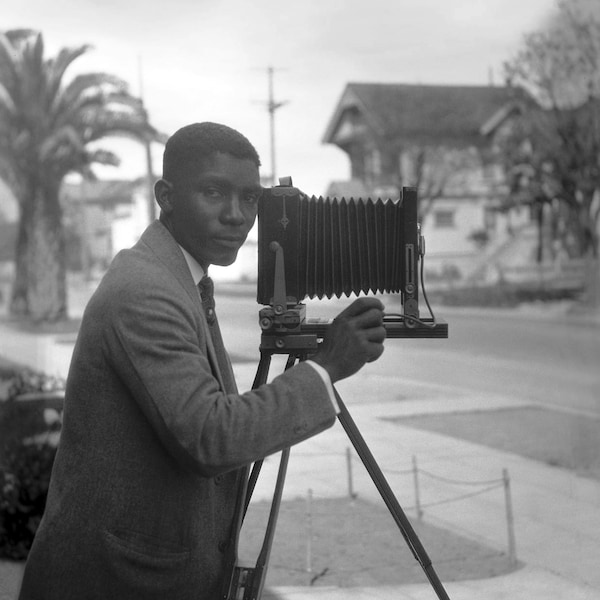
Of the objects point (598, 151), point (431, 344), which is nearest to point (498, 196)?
point (598, 151)

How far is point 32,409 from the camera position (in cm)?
445

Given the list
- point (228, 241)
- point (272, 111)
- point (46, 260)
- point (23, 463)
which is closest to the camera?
point (228, 241)

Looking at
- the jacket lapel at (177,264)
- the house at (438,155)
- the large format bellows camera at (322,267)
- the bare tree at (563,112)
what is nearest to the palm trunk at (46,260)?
the house at (438,155)

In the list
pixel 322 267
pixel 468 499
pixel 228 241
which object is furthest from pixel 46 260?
pixel 228 241

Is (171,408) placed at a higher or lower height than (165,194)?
lower

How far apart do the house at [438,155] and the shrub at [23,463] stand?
63.2 inches

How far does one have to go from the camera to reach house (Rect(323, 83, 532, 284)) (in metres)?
6.29

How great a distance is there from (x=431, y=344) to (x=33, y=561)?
32.1 ft

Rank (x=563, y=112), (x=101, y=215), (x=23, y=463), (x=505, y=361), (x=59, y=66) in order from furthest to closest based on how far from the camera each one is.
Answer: (x=563, y=112)
(x=505, y=361)
(x=101, y=215)
(x=59, y=66)
(x=23, y=463)

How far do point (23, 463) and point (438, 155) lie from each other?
577cm

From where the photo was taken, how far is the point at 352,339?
5.34 feet

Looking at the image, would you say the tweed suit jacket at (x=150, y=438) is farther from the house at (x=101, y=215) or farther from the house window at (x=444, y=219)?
the house window at (x=444, y=219)

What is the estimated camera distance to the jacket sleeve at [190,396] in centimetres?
148

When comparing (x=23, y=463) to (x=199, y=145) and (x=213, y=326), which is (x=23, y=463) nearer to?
(x=213, y=326)
